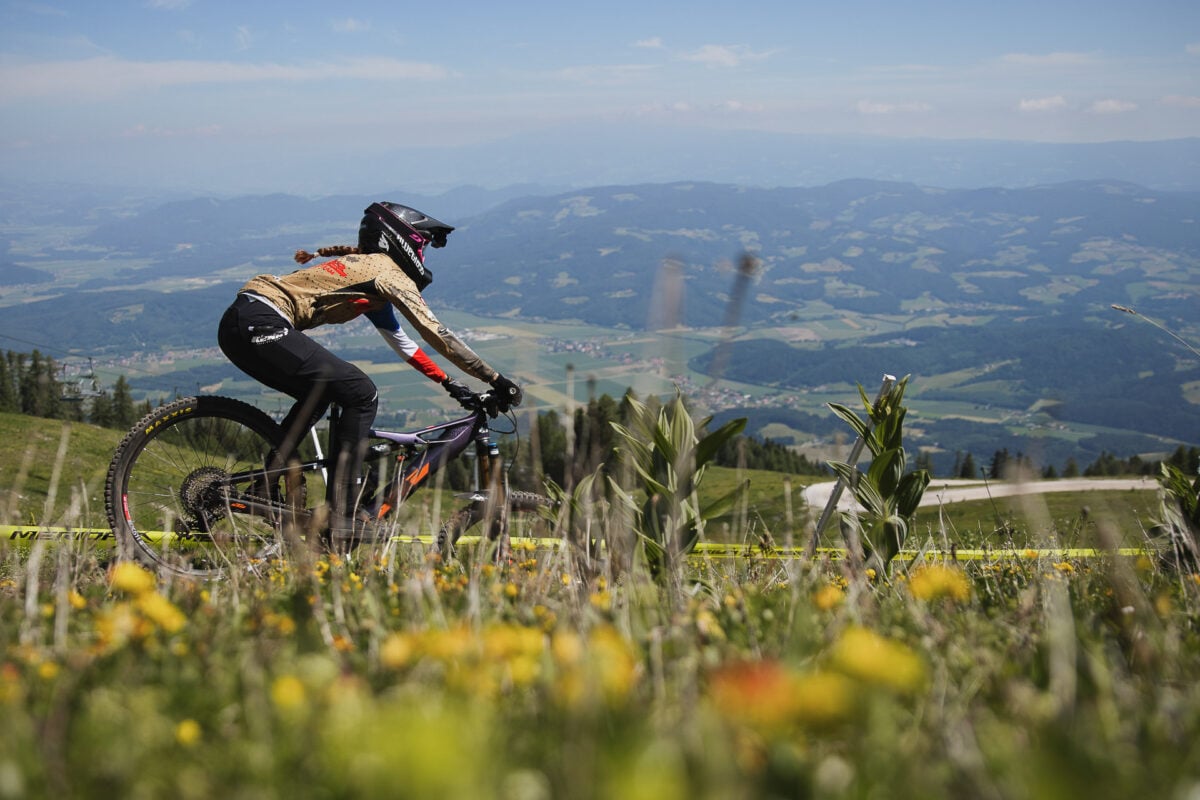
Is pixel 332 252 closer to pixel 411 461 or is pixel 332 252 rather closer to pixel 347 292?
pixel 347 292

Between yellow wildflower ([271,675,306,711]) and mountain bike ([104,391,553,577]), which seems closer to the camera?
yellow wildflower ([271,675,306,711])

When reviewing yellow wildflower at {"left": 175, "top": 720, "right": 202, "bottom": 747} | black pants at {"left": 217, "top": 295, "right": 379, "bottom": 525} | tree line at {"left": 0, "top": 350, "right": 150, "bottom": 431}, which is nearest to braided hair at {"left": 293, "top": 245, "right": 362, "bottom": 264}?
black pants at {"left": 217, "top": 295, "right": 379, "bottom": 525}

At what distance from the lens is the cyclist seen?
21.3ft

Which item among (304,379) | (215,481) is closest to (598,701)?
(304,379)

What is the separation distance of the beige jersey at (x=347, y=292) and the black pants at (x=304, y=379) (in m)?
0.17

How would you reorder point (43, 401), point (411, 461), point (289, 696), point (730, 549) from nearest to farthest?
point (289, 696) → point (730, 549) → point (411, 461) → point (43, 401)

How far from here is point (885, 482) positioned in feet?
17.0

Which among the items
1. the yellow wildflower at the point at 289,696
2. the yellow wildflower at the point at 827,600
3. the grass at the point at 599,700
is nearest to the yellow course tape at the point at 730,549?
the yellow wildflower at the point at 827,600

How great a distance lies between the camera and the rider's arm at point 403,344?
→ 7.16 metres

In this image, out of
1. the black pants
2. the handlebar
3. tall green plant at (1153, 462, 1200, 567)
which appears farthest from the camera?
the handlebar

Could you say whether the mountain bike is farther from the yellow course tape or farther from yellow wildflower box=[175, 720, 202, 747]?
yellow wildflower box=[175, 720, 202, 747]

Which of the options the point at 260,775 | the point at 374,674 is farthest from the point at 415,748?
the point at 374,674

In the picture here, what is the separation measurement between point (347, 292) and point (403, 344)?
2.78ft

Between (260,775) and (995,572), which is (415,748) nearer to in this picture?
(260,775)
